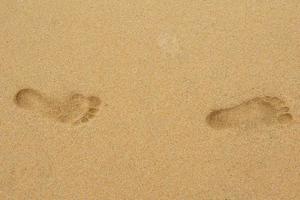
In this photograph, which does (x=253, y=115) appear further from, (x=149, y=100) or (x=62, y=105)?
(x=62, y=105)

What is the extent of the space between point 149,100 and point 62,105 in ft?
1.13

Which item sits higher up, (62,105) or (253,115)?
(253,115)

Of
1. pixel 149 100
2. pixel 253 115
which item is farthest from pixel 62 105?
pixel 253 115

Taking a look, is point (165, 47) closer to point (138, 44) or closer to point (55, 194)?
point (138, 44)

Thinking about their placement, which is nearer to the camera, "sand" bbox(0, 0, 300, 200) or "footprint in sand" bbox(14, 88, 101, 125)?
"sand" bbox(0, 0, 300, 200)

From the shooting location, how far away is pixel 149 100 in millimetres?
1966

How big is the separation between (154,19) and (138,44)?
15 cm

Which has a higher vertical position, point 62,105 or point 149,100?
point 149,100

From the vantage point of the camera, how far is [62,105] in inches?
76.3

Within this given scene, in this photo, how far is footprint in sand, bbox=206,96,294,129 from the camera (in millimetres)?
1861

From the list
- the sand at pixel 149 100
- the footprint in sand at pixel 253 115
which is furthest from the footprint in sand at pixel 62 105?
the footprint in sand at pixel 253 115

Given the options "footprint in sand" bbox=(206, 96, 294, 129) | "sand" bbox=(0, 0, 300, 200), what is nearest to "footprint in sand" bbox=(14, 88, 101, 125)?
"sand" bbox=(0, 0, 300, 200)

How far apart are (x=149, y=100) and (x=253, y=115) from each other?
411 mm

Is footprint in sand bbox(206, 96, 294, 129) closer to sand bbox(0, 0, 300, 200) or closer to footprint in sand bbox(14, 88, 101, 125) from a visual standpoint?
sand bbox(0, 0, 300, 200)
